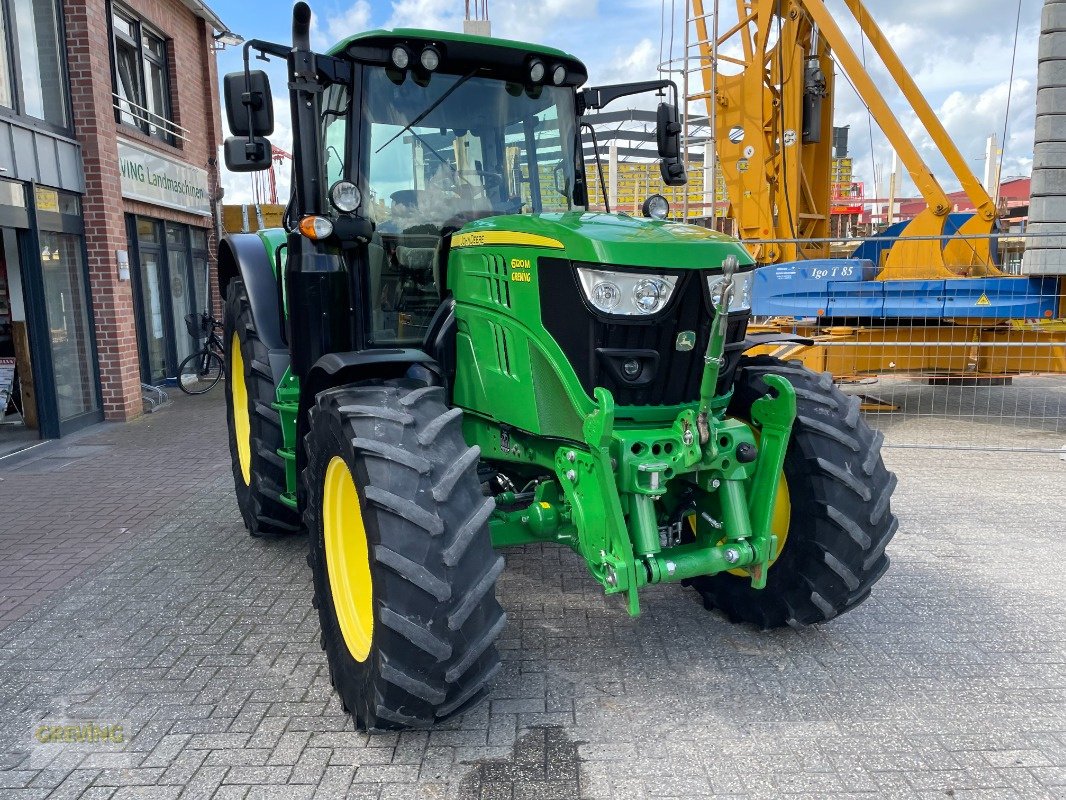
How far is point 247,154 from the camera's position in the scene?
377 cm

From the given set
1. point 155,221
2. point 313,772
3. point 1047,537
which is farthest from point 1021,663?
point 155,221

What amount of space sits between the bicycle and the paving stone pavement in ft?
22.2

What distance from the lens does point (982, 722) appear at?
313cm

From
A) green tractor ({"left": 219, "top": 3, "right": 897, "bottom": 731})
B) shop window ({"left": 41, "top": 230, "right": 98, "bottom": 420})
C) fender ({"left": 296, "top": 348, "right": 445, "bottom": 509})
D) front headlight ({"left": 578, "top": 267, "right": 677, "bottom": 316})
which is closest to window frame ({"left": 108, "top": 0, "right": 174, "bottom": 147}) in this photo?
shop window ({"left": 41, "top": 230, "right": 98, "bottom": 420})

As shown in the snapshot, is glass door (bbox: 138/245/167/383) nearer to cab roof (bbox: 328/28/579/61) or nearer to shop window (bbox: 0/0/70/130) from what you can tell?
shop window (bbox: 0/0/70/130)

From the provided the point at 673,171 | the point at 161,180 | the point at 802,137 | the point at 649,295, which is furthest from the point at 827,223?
the point at 161,180

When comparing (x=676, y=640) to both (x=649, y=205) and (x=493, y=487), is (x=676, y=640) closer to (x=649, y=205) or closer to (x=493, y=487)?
(x=493, y=487)

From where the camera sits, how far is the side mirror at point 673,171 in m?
4.72

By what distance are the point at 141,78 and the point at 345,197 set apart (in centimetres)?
956

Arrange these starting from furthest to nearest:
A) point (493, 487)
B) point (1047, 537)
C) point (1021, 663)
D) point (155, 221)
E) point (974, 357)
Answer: point (155, 221), point (974, 357), point (1047, 537), point (493, 487), point (1021, 663)

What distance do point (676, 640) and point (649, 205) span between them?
2.12m

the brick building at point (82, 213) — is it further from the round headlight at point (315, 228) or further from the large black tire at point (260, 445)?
the round headlight at point (315, 228)

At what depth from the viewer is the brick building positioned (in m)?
8.13

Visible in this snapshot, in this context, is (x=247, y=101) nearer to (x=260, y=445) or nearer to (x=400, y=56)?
(x=400, y=56)
